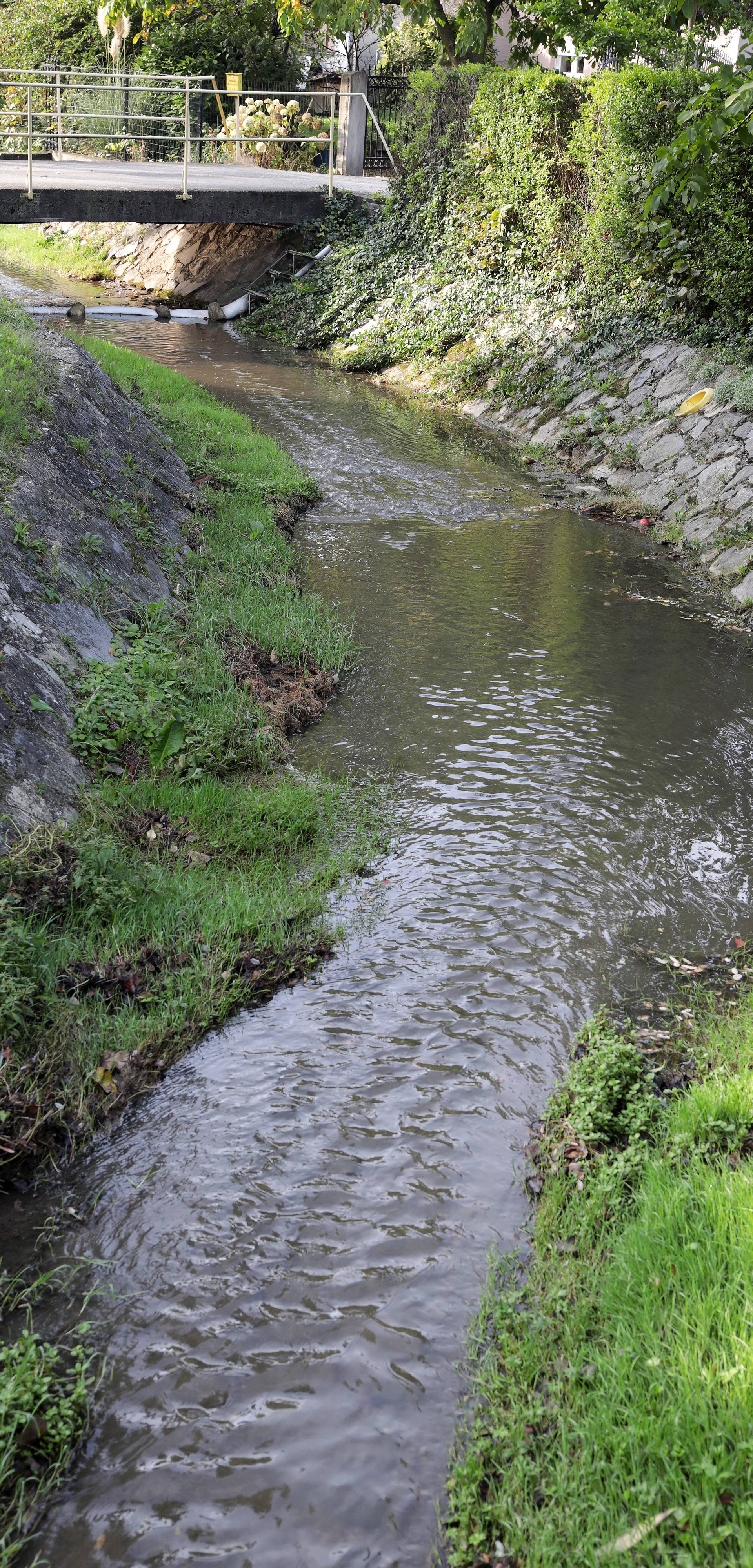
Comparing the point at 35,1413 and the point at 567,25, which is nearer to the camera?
the point at 35,1413

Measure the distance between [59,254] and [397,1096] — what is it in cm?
2844

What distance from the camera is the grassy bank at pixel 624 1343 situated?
8.13ft

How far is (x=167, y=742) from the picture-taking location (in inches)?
238

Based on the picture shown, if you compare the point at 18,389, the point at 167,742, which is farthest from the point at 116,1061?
the point at 18,389

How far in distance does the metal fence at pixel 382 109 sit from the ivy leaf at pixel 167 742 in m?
23.4

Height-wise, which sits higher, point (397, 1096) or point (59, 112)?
point (59, 112)

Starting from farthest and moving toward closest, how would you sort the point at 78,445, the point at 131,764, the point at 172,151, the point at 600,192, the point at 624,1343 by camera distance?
the point at 172,151 < the point at 600,192 < the point at 78,445 < the point at 131,764 < the point at 624,1343

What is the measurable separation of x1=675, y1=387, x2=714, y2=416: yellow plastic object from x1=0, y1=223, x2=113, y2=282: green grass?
59.2ft

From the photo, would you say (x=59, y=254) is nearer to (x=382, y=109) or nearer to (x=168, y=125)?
(x=168, y=125)

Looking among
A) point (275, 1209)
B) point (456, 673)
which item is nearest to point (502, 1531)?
point (275, 1209)

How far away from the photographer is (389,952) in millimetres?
5055

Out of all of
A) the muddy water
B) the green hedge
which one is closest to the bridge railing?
the green hedge

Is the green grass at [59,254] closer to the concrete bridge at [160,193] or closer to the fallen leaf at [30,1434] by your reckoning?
the concrete bridge at [160,193]

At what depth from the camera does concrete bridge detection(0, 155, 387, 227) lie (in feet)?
56.3
